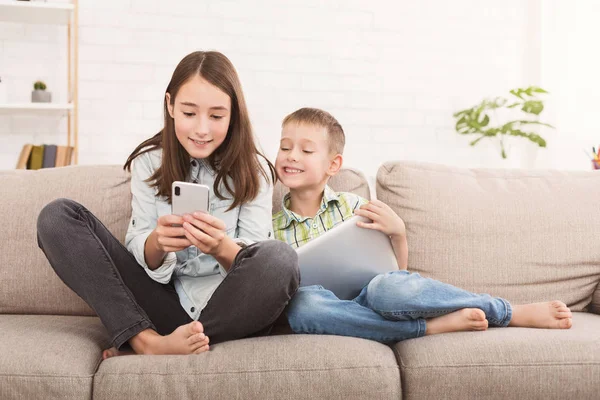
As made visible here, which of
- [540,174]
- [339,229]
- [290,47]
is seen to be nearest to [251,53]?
[290,47]

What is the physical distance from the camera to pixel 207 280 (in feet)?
5.45

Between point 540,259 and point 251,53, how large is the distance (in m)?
2.10

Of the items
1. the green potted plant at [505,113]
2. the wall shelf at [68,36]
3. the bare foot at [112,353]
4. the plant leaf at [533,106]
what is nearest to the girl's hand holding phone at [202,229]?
the bare foot at [112,353]

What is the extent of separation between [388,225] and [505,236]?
1.34 ft

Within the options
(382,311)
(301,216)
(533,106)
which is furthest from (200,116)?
(533,106)

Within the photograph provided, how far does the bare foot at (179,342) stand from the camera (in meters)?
1.38

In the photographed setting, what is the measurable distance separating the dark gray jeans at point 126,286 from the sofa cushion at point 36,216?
310 millimetres

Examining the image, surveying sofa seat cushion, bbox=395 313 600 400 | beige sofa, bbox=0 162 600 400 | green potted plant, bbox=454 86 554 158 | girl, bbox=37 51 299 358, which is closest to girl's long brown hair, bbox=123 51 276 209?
girl, bbox=37 51 299 358

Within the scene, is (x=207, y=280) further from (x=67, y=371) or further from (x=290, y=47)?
(x=290, y=47)

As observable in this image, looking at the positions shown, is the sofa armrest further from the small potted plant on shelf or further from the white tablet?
the small potted plant on shelf

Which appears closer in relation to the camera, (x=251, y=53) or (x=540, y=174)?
(x=540, y=174)

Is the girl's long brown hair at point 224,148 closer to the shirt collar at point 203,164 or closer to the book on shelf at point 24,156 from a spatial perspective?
the shirt collar at point 203,164

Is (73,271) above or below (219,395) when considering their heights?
above

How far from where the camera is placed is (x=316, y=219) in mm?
1880
